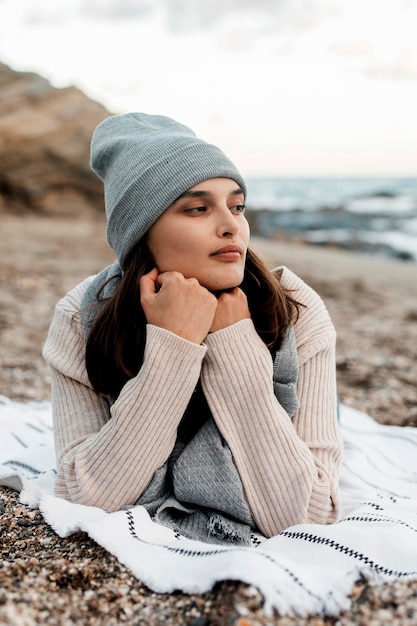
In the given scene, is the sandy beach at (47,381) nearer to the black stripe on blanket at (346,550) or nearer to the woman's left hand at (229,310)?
the black stripe on blanket at (346,550)

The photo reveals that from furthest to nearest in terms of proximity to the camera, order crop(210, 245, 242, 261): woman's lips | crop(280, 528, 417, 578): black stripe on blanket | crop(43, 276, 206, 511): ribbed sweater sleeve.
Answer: crop(210, 245, 242, 261): woman's lips < crop(43, 276, 206, 511): ribbed sweater sleeve < crop(280, 528, 417, 578): black stripe on blanket

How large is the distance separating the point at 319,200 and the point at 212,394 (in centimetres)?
4669

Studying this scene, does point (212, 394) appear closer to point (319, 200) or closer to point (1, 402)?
point (1, 402)

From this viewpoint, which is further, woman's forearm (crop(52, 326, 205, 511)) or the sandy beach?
woman's forearm (crop(52, 326, 205, 511))

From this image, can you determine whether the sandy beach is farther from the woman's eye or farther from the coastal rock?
the coastal rock

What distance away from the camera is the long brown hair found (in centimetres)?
286

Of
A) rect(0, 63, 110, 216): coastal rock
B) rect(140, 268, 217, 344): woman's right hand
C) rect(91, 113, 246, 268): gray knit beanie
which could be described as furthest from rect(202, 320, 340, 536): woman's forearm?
rect(0, 63, 110, 216): coastal rock

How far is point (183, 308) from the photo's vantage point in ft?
8.77

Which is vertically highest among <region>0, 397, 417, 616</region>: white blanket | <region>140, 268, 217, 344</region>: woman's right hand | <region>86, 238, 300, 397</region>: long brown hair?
<region>140, 268, 217, 344</region>: woman's right hand

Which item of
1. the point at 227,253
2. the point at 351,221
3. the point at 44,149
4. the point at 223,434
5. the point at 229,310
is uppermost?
the point at 227,253

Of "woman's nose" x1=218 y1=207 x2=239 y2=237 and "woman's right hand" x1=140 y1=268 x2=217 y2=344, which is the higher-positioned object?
"woman's nose" x1=218 y1=207 x2=239 y2=237

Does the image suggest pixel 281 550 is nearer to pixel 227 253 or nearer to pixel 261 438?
pixel 261 438

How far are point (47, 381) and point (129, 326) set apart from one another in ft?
11.3

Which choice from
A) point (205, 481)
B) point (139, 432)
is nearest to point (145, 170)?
point (139, 432)
